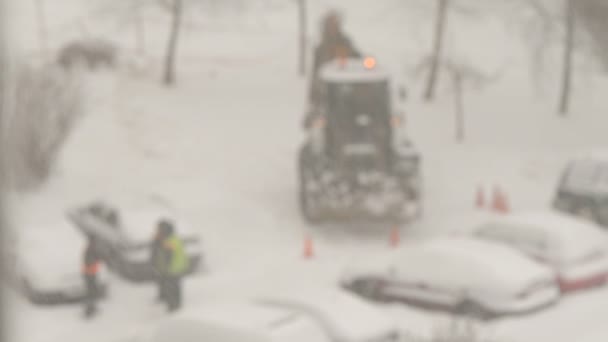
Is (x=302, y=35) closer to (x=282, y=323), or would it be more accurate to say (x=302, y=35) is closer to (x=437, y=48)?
(x=437, y=48)

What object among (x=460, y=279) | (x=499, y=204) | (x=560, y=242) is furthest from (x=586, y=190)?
(x=460, y=279)

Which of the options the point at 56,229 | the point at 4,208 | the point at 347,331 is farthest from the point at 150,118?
the point at 4,208

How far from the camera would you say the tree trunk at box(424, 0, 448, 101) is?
19094 mm

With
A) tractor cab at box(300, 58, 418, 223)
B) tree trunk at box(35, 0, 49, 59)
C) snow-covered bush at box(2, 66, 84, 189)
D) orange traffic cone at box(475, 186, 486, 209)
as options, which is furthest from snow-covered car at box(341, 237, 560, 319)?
tree trunk at box(35, 0, 49, 59)

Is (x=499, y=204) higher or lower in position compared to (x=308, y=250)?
lower

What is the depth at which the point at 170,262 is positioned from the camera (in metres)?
10.2

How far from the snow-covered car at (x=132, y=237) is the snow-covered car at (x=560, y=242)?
3449 millimetres

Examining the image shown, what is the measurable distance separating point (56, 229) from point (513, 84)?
38.8 feet

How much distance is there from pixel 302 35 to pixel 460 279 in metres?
9.67

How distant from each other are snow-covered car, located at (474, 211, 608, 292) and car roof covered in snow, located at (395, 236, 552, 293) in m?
0.60

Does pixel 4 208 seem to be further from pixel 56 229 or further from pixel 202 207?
pixel 202 207

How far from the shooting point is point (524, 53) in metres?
21.0

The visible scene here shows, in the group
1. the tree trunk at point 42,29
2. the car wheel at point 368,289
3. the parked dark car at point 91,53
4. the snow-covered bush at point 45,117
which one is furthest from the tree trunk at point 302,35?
the car wheel at point 368,289

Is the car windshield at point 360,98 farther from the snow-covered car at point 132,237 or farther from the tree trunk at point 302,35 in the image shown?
the tree trunk at point 302,35
